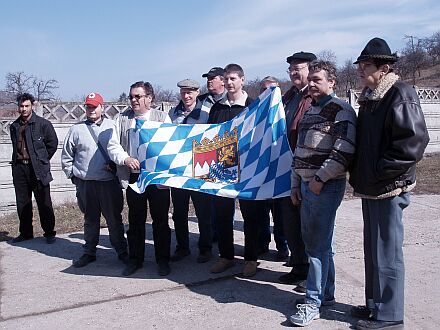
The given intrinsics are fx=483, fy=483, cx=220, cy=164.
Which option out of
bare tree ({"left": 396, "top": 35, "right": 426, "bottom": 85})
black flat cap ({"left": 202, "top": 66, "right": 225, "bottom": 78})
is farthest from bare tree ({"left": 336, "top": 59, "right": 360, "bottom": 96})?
black flat cap ({"left": 202, "top": 66, "right": 225, "bottom": 78})

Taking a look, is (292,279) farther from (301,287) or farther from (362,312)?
(362,312)

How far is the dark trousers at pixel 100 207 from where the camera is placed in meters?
5.55

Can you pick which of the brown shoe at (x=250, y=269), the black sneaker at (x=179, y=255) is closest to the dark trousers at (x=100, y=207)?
the black sneaker at (x=179, y=255)

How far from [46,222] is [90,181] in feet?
4.87

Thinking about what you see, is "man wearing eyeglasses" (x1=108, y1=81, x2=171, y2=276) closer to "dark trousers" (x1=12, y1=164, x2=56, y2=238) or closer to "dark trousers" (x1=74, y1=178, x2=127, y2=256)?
"dark trousers" (x1=74, y1=178, x2=127, y2=256)

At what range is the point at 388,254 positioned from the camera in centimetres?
351

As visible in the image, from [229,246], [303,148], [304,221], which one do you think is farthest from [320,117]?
[229,246]

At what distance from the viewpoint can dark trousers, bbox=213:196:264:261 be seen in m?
4.79

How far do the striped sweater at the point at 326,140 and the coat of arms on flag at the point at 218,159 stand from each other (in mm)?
1061

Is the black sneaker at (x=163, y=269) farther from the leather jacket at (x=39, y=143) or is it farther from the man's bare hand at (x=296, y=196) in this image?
the leather jacket at (x=39, y=143)

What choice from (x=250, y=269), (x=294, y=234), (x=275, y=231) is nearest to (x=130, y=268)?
(x=250, y=269)

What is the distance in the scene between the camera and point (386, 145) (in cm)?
335

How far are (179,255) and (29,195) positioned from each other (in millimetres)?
2486

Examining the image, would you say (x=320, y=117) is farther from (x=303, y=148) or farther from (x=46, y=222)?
(x=46, y=222)
